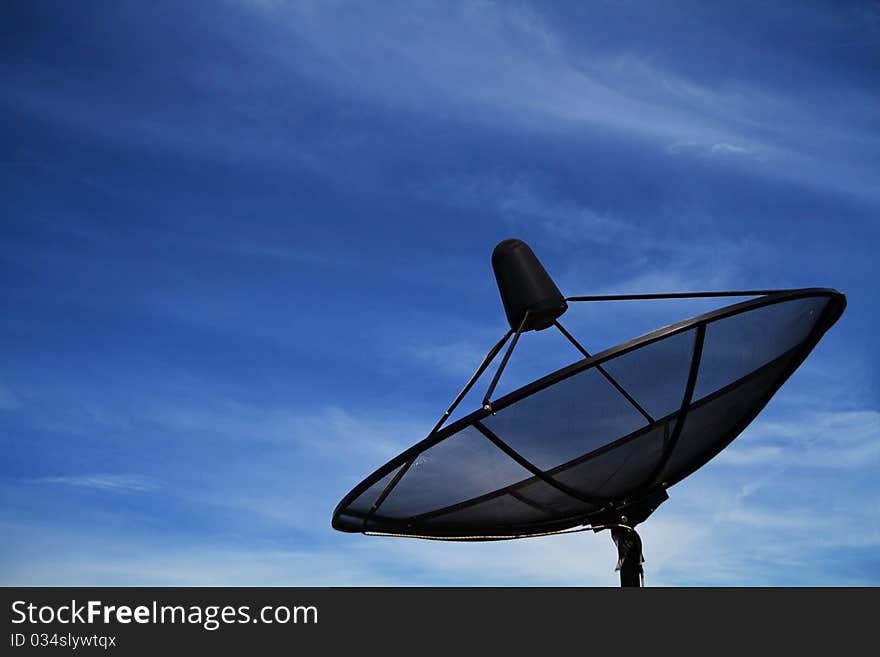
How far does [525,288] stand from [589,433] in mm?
1719

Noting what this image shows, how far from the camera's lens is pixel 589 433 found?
922 centimetres

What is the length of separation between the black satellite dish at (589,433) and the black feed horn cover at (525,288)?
0.05ft

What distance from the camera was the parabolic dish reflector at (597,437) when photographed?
314 inches

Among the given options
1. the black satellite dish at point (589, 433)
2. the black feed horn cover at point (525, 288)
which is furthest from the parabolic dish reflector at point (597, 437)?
the black feed horn cover at point (525, 288)

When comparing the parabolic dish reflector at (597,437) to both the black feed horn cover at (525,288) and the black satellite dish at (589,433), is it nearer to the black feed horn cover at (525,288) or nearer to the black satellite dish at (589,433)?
the black satellite dish at (589,433)

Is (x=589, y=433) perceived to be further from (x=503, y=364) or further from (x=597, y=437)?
(x=503, y=364)

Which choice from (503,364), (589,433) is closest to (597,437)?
(589,433)

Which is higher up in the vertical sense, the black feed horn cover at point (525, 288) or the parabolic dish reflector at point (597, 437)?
the black feed horn cover at point (525, 288)

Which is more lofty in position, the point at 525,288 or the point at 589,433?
the point at 525,288
